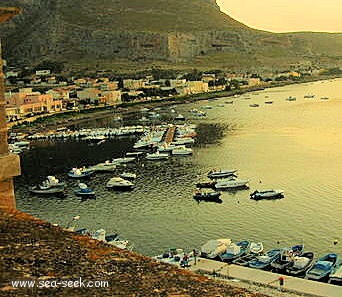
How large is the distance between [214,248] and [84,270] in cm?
760

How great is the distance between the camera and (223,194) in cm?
1437

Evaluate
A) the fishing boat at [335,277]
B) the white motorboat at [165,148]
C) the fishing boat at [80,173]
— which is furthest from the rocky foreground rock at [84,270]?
the white motorboat at [165,148]

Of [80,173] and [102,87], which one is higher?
[102,87]

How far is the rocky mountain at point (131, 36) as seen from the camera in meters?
66.1

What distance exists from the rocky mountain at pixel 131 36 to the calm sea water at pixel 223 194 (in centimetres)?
3917

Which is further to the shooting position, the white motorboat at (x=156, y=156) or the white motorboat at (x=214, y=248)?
the white motorboat at (x=156, y=156)

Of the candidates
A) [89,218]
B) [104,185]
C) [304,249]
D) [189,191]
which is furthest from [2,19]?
[104,185]

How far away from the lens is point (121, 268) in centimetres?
188

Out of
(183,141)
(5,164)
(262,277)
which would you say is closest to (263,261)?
(262,277)

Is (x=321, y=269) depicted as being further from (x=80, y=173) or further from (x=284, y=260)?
(x=80, y=173)

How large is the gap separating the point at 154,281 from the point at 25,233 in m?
0.65

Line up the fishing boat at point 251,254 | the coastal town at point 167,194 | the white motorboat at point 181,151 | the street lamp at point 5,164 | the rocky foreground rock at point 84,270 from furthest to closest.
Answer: the white motorboat at point 181,151
the fishing boat at point 251,254
the street lamp at point 5,164
the coastal town at point 167,194
the rocky foreground rock at point 84,270

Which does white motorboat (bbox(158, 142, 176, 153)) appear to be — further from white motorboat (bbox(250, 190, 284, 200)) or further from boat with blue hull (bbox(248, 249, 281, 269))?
Result: boat with blue hull (bbox(248, 249, 281, 269))

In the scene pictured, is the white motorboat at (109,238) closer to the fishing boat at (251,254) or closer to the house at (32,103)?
the fishing boat at (251,254)
